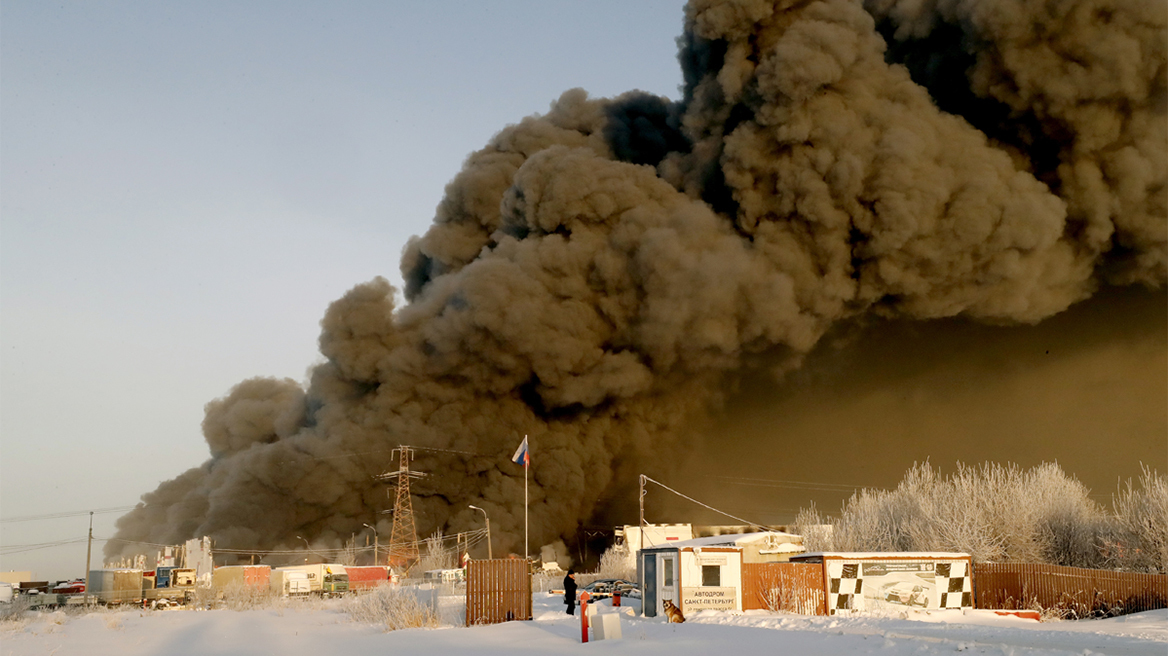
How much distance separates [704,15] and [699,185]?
8261mm

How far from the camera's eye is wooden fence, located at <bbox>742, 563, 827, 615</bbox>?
26609 mm

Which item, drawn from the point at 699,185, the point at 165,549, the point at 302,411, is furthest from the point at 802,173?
the point at 165,549

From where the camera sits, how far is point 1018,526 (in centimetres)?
3538

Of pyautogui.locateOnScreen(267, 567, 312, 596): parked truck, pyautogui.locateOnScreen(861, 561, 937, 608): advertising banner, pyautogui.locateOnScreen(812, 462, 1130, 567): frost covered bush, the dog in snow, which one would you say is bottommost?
pyautogui.locateOnScreen(267, 567, 312, 596): parked truck

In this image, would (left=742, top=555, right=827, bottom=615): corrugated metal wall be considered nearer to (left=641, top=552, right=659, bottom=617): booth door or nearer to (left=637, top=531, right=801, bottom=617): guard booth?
(left=637, top=531, right=801, bottom=617): guard booth

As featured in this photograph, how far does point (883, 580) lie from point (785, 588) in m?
2.75

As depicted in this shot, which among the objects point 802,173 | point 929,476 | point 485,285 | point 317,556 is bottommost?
point 317,556

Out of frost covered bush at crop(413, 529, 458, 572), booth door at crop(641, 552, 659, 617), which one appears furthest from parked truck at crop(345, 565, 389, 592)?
booth door at crop(641, 552, 659, 617)

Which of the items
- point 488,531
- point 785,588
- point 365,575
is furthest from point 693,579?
point 365,575

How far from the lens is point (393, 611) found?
88.4ft

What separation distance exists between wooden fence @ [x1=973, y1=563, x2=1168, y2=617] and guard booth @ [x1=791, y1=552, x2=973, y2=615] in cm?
227

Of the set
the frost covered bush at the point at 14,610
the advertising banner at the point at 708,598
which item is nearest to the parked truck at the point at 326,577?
the frost covered bush at the point at 14,610

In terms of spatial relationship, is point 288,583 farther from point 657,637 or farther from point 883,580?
point 657,637

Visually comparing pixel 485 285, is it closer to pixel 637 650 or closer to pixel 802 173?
pixel 802 173
